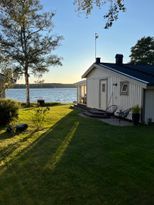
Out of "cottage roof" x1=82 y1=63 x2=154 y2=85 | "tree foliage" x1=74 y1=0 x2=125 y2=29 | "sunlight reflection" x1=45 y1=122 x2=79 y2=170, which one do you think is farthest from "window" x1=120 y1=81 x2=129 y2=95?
"tree foliage" x1=74 y1=0 x2=125 y2=29

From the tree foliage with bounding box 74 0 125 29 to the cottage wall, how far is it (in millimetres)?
7797

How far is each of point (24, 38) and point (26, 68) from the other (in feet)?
9.77

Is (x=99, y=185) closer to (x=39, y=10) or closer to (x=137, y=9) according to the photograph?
(x=137, y=9)

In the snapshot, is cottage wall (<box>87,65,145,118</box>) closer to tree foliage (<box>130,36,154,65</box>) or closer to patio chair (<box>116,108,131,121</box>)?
patio chair (<box>116,108,131,121</box>)

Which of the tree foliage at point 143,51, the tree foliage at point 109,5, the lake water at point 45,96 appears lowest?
the lake water at point 45,96

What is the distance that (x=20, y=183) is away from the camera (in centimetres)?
519

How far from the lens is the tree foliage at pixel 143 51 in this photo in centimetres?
3997

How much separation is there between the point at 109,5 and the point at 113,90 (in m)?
11.1

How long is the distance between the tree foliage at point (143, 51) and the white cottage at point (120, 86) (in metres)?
21.9

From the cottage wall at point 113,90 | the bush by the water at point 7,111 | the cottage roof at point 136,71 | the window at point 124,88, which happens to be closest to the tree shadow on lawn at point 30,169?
the bush by the water at point 7,111

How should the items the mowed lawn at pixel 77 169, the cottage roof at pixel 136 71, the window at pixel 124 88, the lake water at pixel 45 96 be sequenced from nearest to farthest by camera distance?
1. the mowed lawn at pixel 77 169
2. the cottage roof at pixel 136 71
3. the window at pixel 124 88
4. the lake water at pixel 45 96

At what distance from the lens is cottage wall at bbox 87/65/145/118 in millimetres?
13273

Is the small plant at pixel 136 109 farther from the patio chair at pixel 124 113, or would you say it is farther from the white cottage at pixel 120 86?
the patio chair at pixel 124 113

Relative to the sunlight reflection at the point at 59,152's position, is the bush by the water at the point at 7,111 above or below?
above
